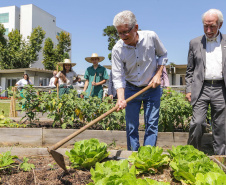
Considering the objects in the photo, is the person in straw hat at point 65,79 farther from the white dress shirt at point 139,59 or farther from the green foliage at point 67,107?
the white dress shirt at point 139,59

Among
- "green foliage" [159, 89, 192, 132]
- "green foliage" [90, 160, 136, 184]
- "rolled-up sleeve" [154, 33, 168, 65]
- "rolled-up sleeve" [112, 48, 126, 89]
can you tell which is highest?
"rolled-up sleeve" [154, 33, 168, 65]

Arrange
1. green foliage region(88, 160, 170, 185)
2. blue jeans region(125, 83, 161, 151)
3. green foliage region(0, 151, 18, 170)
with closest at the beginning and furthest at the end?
1. green foliage region(88, 160, 170, 185)
2. green foliage region(0, 151, 18, 170)
3. blue jeans region(125, 83, 161, 151)

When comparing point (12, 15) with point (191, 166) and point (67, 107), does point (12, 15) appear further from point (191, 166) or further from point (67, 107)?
point (191, 166)

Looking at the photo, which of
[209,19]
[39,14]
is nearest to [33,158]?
[209,19]

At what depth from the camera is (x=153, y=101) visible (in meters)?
2.95

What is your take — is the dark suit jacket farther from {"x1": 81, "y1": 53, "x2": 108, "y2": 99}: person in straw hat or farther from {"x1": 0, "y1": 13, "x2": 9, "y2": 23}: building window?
{"x1": 0, "y1": 13, "x2": 9, "y2": 23}: building window

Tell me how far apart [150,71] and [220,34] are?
41.0 inches

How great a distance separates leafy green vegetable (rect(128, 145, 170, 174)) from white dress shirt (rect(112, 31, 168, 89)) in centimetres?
98

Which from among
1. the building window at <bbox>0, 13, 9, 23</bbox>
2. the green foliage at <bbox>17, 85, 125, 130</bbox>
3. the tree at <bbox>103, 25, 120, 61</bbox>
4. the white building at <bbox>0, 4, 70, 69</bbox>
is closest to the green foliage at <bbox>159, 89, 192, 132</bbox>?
the green foliage at <bbox>17, 85, 125, 130</bbox>

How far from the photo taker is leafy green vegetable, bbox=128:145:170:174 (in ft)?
6.48

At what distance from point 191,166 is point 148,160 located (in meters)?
0.36

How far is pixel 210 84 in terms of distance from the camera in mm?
2988

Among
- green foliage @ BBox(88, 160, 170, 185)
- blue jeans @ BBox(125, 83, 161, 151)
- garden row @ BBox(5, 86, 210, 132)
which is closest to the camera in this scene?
green foliage @ BBox(88, 160, 170, 185)

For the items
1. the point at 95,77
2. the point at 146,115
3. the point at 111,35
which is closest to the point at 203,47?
the point at 146,115
